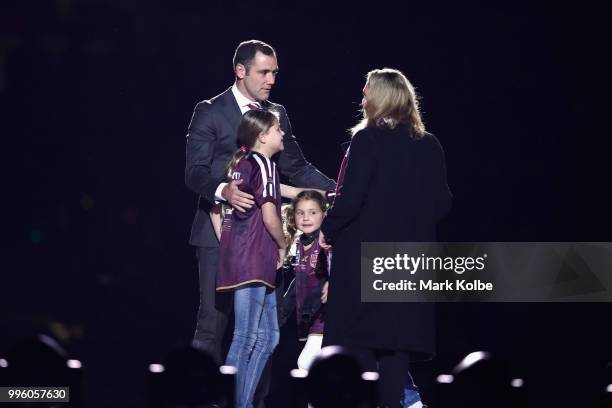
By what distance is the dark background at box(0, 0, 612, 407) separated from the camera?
580 centimetres

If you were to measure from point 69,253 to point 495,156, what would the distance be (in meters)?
2.33

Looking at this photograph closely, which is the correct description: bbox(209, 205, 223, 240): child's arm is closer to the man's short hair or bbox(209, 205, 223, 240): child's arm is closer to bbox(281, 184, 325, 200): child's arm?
bbox(281, 184, 325, 200): child's arm

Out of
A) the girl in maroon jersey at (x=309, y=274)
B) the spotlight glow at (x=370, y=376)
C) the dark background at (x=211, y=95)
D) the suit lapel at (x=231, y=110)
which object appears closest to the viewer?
the spotlight glow at (x=370, y=376)

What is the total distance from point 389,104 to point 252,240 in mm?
795

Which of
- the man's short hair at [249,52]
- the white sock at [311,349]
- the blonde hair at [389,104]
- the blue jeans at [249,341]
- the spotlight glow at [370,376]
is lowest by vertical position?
the spotlight glow at [370,376]

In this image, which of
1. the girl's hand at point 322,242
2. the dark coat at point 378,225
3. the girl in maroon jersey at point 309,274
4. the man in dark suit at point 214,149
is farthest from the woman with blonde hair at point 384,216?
the man in dark suit at point 214,149

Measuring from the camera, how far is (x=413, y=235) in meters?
4.05

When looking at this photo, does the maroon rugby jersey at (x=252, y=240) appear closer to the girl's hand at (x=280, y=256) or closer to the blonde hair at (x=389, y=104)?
the girl's hand at (x=280, y=256)

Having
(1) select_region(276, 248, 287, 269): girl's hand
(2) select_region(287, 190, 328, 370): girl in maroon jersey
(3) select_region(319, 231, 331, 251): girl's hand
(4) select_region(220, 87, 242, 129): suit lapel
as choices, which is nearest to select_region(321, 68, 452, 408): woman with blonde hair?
(3) select_region(319, 231, 331, 251): girl's hand

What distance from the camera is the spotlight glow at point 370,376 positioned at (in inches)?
136

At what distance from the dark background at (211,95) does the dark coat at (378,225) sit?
1.75 metres

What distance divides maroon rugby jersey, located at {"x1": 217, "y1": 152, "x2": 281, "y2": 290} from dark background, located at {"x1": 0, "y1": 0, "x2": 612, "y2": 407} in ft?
4.59

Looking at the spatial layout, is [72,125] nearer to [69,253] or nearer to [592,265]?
[69,253]

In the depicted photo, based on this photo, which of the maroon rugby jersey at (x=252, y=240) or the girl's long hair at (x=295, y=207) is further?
the girl's long hair at (x=295, y=207)
